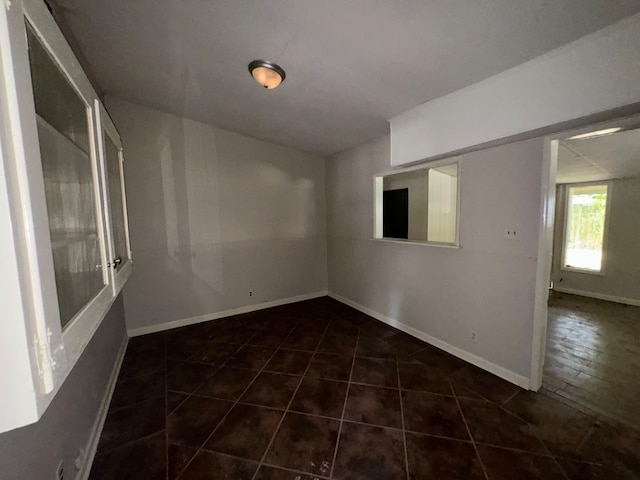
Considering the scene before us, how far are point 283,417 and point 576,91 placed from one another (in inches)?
111

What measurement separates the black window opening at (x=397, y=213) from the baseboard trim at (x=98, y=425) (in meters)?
4.03

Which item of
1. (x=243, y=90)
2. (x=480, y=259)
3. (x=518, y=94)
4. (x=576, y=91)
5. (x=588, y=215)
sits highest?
(x=243, y=90)

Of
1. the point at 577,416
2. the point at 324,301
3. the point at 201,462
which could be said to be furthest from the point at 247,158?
the point at 577,416

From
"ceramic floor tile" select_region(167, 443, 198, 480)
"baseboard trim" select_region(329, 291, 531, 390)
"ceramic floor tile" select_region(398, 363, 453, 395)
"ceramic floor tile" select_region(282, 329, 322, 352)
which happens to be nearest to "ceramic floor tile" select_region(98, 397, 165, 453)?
"ceramic floor tile" select_region(167, 443, 198, 480)

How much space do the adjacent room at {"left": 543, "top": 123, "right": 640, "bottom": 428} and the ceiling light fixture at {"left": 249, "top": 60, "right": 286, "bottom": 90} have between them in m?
2.20

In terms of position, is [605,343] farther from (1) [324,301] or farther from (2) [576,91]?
(1) [324,301]

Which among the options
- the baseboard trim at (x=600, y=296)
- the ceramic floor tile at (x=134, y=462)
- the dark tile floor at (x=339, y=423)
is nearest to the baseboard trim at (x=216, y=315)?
the dark tile floor at (x=339, y=423)

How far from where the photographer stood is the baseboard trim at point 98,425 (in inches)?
56.5

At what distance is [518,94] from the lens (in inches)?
67.4

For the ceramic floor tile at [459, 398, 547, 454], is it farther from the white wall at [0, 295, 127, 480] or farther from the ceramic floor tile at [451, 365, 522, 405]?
the white wall at [0, 295, 127, 480]

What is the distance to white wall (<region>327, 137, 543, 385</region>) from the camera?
2027 millimetres

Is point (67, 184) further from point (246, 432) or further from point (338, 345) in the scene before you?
point (338, 345)

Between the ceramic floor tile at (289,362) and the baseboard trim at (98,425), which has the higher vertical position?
the baseboard trim at (98,425)

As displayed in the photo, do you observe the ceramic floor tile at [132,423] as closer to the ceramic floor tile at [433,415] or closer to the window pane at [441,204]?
the ceramic floor tile at [433,415]
